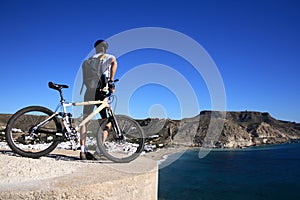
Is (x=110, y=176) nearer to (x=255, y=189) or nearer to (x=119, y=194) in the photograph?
(x=119, y=194)

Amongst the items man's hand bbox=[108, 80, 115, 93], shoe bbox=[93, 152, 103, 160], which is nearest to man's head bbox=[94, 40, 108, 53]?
man's hand bbox=[108, 80, 115, 93]

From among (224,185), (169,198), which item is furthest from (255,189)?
(169,198)

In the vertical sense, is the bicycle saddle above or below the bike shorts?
above

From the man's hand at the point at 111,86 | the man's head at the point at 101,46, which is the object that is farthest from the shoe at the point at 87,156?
the man's head at the point at 101,46

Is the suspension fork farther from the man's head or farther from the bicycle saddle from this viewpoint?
the man's head

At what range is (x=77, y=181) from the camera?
178 inches

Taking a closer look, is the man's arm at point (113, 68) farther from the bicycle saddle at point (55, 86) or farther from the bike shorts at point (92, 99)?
the bicycle saddle at point (55, 86)

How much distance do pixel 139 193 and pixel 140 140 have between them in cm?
146

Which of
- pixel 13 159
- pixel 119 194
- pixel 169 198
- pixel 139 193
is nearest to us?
pixel 119 194

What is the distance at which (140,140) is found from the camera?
6.29m

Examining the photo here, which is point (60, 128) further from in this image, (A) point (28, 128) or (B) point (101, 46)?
(B) point (101, 46)

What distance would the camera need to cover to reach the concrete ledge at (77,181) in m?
4.12

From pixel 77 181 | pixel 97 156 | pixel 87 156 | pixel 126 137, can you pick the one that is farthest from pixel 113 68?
pixel 77 181

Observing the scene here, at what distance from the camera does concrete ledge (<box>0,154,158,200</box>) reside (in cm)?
412
